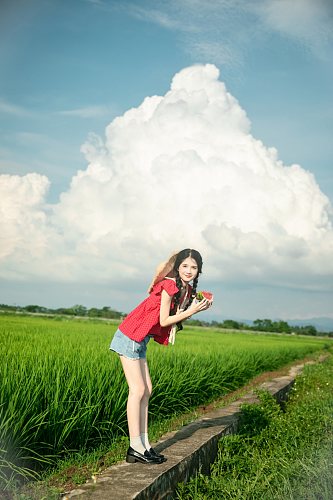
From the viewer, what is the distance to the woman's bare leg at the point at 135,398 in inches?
149

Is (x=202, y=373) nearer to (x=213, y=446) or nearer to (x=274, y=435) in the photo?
(x=274, y=435)

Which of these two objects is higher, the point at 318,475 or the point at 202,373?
the point at 202,373

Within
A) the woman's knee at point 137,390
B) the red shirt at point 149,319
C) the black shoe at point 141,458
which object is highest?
the red shirt at point 149,319

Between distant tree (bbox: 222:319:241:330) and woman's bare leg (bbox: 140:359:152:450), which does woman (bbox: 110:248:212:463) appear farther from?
distant tree (bbox: 222:319:241:330)

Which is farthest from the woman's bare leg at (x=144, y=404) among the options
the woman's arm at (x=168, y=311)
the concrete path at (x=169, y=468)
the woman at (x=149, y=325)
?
the woman's arm at (x=168, y=311)

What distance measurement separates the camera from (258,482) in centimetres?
419

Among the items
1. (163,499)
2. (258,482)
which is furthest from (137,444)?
(258,482)

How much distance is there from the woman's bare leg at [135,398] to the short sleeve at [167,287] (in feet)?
1.63

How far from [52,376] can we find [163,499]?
1417mm

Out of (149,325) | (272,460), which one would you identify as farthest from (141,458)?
(272,460)

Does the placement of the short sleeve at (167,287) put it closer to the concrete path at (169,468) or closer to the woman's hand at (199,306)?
the woman's hand at (199,306)

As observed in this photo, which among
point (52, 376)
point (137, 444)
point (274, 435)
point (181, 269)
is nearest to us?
point (137, 444)

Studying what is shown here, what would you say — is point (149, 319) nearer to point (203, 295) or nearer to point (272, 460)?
point (203, 295)

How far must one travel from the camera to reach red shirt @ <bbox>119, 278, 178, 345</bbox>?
389cm
